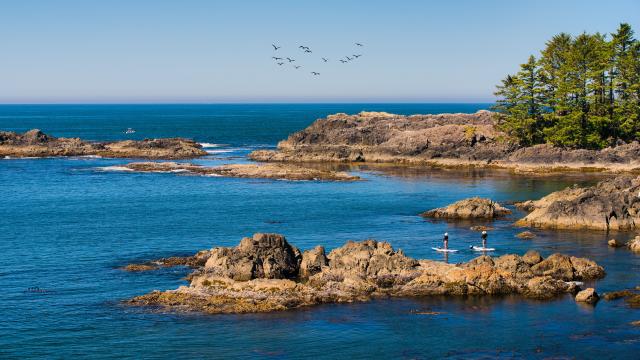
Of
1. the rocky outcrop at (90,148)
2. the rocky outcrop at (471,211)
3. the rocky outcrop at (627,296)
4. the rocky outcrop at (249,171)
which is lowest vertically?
the rocky outcrop at (627,296)

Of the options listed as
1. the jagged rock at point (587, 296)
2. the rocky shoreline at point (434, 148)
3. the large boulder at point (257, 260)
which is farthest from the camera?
the rocky shoreline at point (434, 148)

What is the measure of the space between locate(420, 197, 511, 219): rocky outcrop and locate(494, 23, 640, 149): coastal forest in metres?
47.8

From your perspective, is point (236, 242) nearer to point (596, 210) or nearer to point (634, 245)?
point (634, 245)

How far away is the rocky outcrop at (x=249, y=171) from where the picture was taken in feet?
370

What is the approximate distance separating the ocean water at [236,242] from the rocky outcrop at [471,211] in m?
2.36

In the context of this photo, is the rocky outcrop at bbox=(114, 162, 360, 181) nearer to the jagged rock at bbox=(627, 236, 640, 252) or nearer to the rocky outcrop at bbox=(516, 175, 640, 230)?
the rocky outcrop at bbox=(516, 175, 640, 230)

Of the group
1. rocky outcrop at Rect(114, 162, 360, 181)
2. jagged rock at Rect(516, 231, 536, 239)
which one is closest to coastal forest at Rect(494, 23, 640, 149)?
rocky outcrop at Rect(114, 162, 360, 181)

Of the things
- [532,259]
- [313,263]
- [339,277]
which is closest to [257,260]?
[313,263]

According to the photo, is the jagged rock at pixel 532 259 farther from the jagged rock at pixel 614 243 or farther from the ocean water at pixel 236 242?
the jagged rock at pixel 614 243

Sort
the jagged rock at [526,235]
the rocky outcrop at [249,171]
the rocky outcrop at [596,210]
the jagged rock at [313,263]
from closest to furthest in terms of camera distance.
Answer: the jagged rock at [313,263] < the jagged rock at [526,235] < the rocky outcrop at [596,210] < the rocky outcrop at [249,171]

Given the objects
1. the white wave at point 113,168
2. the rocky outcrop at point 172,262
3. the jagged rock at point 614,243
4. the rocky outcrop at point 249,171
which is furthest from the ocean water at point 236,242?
the white wave at point 113,168

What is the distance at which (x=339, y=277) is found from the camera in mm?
49531

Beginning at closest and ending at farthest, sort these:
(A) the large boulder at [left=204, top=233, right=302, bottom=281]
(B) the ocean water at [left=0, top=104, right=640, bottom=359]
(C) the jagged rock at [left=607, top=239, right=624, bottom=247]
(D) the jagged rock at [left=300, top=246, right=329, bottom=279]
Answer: (B) the ocean water at [left=0, top=104, right=640, bottom=359] < (A) the large boulder at [left=204, top=233, right=302, bottom=281] < (D) the jagged rock at [left=300, top=246, right=329, bottom=279] < (C) the jagged rock at [left=607, top=239, right=624, bottom=247]

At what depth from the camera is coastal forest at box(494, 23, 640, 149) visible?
11794 cm
